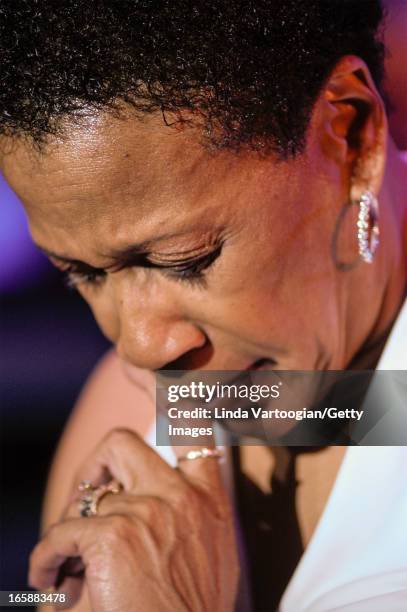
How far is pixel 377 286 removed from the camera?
869mm

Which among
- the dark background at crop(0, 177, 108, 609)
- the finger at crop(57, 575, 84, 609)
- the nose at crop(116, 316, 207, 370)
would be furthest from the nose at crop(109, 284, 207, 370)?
the dark background at crop(0, 177, 108, 609)

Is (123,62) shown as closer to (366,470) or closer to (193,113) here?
(193,113)

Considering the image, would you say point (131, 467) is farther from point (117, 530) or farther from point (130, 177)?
point (130, 177)

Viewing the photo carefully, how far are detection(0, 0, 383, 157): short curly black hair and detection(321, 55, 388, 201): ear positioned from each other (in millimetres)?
36

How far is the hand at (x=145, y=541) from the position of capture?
2.73ft

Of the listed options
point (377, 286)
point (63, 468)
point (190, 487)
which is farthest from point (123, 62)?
point (63, 468)

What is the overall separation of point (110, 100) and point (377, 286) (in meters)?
0.36

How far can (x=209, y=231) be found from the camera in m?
0.73

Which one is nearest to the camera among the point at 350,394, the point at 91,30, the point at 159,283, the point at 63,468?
the point at 91,30

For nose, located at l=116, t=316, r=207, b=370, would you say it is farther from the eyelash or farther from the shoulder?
the shoulder

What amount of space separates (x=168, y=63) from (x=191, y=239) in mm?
157

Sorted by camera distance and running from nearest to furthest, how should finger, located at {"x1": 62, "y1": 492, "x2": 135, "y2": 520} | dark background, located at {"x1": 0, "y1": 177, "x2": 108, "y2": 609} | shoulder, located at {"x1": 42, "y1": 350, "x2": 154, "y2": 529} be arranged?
finger, located at {"x1": 62, "y1": 492, "x2": 135, "y2": 520}
shoulder, located at {"x1": 42, "y1": 350, "x2": 154, "y2": 529}
dark background, located at {"x1": 0, "y1": 177, "x2": 108, "y2": 609}

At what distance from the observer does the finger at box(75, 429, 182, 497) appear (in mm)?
917

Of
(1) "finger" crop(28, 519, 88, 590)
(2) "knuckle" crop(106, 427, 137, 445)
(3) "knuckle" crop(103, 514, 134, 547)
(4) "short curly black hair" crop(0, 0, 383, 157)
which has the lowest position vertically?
(1) "finger" crop(28, 519, 88, 590)
